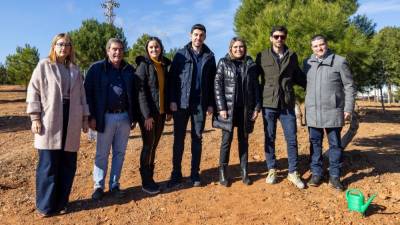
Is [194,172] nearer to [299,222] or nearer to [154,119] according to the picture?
[154,119]

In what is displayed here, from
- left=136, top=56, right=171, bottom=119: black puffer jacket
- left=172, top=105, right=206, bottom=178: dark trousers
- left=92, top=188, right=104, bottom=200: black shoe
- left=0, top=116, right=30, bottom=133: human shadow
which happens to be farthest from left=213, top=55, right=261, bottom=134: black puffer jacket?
left=0, top=116, right=30, bottom=133: human shadow

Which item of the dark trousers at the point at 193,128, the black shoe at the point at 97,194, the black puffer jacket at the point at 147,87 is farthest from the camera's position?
the dark trousers at the point at 193,128

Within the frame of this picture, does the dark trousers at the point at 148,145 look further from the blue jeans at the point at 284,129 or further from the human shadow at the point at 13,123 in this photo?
the human shadow at the point at 13,123

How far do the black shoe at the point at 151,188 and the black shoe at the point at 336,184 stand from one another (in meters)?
2.20

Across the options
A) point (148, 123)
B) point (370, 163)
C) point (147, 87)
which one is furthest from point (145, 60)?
point (370, 163)

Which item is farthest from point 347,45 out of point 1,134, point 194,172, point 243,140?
point 1,134

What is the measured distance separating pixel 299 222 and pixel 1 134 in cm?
985

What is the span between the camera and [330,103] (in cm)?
470

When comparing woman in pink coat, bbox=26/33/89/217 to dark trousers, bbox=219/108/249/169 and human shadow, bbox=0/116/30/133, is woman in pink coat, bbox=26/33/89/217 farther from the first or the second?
human shadow, bbox=0/116/30/133

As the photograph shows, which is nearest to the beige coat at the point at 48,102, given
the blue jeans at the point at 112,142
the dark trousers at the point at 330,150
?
the blue jeans at the point at 112,142

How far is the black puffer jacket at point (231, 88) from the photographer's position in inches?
183

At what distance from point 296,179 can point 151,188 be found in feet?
6.08

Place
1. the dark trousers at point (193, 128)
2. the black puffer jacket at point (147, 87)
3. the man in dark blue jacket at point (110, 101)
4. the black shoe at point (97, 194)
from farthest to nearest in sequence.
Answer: the dark trousers at point (193, 128), the black shoe at point (97, 194), the black puffer jacket at point (147, 87), the man in dark blue jacket at point (110, 101)

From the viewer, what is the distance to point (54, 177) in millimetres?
4047
